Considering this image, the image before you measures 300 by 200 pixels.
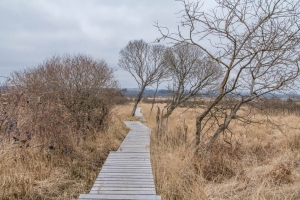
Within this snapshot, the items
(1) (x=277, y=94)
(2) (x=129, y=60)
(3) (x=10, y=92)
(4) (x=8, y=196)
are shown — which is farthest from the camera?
(2) (x=129, y=60)

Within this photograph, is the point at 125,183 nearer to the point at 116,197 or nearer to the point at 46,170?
the point at 116,197

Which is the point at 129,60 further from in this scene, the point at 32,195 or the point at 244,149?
the point at 32,195

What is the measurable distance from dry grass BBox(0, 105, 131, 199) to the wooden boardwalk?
1.01ft

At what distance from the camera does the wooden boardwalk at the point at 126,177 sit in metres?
3.76

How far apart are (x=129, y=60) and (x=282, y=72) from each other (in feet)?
54.6

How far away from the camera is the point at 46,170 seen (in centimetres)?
436

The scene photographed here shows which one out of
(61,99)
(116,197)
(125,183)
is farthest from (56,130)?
(116,197)

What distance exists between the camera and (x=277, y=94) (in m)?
4.84

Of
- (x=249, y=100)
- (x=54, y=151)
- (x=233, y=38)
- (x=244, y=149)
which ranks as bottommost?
(x=244, y=149)

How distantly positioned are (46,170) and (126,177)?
1.47 metres

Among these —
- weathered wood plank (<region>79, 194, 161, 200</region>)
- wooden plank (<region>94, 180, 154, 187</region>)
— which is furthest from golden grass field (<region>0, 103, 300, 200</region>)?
weathered wood plank (<region>79, 194, 161, 200</region>)

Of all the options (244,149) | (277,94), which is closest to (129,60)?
(244,149)

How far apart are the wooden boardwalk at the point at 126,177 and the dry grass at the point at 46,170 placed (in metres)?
0.31

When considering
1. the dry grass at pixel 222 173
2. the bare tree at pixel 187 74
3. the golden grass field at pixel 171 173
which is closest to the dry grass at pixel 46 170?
the golden grass field at pixel 171 173
